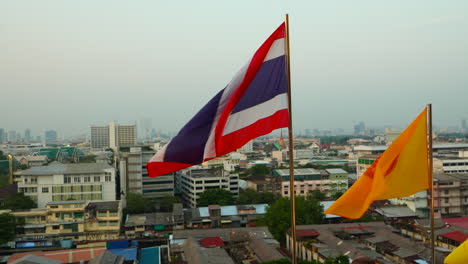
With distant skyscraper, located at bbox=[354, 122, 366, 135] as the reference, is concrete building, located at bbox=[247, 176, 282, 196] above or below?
below

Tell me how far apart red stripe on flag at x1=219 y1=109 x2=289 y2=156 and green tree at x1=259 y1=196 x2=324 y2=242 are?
15.3 metres

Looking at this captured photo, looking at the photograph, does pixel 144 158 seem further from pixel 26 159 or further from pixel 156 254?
pixel 26 159

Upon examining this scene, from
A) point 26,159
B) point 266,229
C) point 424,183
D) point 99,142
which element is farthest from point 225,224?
point 99,142

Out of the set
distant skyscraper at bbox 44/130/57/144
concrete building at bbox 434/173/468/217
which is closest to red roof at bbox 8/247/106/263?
concrete building at bbox 434/173/468/217

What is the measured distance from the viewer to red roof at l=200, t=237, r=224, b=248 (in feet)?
53.3

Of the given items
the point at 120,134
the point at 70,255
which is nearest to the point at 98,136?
the point at 120,134

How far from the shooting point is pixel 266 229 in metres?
18.2

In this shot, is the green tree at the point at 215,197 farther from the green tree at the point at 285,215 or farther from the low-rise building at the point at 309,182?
the low-rise building at the point at 309,182

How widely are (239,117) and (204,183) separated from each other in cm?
2408

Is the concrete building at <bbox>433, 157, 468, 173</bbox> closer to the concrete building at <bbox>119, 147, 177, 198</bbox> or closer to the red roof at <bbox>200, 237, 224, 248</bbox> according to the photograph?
the concrete building at <bbox>119, 147, 177, 198</bbox>

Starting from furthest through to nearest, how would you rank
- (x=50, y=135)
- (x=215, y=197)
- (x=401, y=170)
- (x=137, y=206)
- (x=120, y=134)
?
(x=50, y=135), (x=120, y=134), (x=215, y=197), (x=137, y=206), (x=401, y=170)

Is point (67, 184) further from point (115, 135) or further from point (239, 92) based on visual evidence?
point (115, 135)

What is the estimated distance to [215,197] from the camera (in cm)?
2527

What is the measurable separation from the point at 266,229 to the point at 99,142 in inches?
3068
